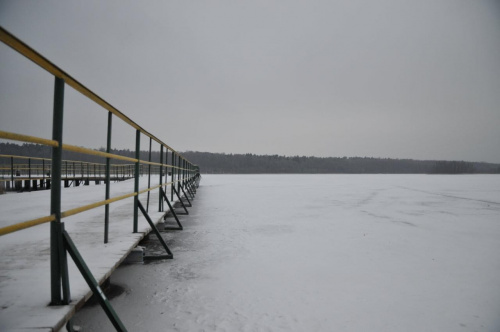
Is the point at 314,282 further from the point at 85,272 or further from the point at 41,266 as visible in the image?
the point at 41,266

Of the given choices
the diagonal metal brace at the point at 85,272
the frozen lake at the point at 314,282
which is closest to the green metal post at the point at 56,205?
the diagonal metal brace at the point at 85,272

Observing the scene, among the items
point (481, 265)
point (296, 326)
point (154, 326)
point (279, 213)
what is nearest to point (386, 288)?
point (296, 326)

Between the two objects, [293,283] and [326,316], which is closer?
[326,316]

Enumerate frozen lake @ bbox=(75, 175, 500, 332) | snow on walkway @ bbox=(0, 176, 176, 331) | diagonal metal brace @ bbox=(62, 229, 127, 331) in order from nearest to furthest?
snow on walkway @ bbox=(0, 176, 176, 331)
diagonal metal brace @ bbox=(62, 229, 127, 331)
frozen lake @ bbox=(75, 175, 500, 332)

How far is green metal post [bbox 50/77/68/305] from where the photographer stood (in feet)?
4.97

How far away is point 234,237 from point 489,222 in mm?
5496

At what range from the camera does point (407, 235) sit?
16.3ft

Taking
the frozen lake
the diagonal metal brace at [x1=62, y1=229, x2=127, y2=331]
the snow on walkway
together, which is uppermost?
the diagonal metal brace at [x1=62, y1=229, x2=127, y2=331]

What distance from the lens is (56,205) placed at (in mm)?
1551

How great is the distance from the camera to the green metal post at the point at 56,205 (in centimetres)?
152

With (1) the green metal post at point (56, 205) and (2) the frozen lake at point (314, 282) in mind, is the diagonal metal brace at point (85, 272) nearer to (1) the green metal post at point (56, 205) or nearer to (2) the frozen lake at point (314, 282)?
(1) the green metal post at point (56, 205)

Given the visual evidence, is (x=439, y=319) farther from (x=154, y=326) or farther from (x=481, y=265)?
(x=154, y=326)

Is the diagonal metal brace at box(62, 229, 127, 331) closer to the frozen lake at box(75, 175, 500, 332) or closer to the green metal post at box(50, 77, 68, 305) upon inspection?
the green metal post at box(50, 77, 68, 305)

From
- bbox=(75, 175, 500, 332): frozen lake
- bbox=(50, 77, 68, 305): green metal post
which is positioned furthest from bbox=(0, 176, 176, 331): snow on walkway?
bbox=(75, 175, 500, 332): frozen lake
